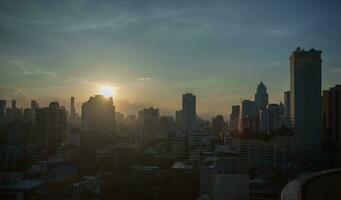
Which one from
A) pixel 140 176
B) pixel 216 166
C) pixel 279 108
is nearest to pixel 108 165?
pixel 140 176

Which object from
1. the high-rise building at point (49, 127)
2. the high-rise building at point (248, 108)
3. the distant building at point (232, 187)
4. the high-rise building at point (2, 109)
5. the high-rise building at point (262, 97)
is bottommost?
the distant building at point (232, 187)

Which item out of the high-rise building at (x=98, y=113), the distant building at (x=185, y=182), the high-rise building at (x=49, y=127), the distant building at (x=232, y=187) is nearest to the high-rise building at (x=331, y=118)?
the distant building at (x=185, y=182)

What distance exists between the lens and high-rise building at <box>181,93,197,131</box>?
1994cm

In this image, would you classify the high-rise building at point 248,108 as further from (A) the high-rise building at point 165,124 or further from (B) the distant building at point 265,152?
(B) the distant building at point 265,152

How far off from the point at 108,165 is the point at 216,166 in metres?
3.69

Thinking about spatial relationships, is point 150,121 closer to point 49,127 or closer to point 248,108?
point 248,108

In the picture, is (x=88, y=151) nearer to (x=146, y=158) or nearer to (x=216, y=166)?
(x=146, y=158)

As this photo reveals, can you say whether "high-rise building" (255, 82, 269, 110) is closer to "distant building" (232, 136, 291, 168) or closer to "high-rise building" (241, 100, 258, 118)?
"high-rise building" (241, 100, 258, 118)

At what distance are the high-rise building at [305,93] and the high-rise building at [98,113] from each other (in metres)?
8.87

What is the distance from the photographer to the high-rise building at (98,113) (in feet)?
60.3

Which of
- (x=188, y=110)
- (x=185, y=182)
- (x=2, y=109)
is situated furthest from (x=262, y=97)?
(x=185, y=182)

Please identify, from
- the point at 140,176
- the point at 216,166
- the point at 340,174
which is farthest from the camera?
the point at 140,176

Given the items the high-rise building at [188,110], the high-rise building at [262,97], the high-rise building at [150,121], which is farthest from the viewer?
the high-rise building at [262,97]

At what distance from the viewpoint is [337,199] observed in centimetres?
246
